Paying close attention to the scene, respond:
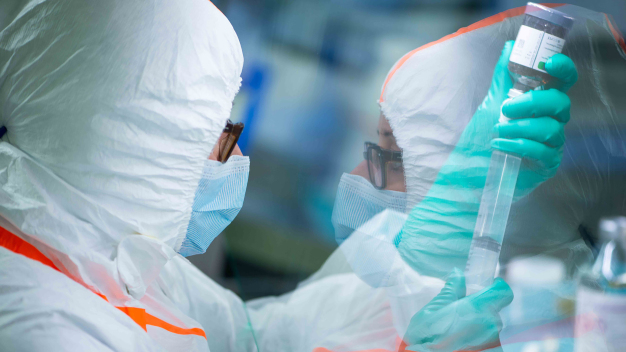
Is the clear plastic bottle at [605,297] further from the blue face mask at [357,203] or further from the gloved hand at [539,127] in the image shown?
the blue face mask at [357,203]

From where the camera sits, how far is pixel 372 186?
887 millimetres

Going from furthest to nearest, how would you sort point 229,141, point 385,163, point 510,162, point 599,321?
point 229,141 → point 385,163 → point 510,162 → point 599,321

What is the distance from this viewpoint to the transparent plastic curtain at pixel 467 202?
2.23ft

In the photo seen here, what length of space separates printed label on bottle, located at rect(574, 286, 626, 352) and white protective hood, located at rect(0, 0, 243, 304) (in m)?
0.79

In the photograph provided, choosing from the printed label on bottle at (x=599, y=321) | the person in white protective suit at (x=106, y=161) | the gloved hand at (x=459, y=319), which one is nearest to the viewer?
the printed label on bottle at (x=599, y=321)

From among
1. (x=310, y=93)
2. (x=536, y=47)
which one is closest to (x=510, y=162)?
(x=536, y=47)

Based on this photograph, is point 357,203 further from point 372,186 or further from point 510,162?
point 510,162

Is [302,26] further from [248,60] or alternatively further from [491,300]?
[491,300]

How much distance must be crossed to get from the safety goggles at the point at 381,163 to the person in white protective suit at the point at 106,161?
0.03 m

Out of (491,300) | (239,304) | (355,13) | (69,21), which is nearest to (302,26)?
(355,13)

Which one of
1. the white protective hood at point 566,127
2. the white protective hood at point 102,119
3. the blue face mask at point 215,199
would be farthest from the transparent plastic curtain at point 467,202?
the white protective hood at point 102,119

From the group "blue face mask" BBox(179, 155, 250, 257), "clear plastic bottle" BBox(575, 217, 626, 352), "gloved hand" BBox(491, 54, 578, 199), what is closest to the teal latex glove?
"gloved hand" BBox(491, 54, 578, 199)

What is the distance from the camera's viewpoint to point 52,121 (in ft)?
2.70

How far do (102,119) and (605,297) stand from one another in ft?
3.17
